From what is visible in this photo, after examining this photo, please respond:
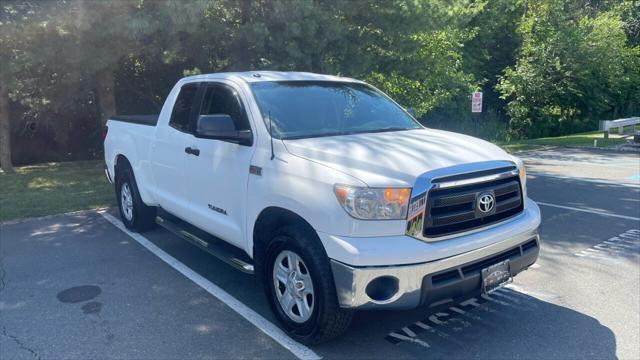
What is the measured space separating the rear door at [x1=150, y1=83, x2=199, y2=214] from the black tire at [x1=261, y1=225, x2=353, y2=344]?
1863 millimetres

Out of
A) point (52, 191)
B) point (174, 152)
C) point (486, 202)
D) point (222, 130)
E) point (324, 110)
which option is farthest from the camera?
point (52, 191)

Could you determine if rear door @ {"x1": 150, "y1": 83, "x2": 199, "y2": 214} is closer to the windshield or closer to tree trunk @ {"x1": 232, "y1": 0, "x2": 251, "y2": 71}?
the windshield

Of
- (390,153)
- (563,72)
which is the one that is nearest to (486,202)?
(390,153)

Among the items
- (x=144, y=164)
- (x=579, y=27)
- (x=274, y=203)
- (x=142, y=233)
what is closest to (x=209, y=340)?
(x=274, y=203)

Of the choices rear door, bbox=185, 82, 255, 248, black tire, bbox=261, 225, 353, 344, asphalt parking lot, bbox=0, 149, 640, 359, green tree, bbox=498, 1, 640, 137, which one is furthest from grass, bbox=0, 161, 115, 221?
green tree, bbox=498, 1, 640, 137

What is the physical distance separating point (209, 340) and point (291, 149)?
159 centimetres

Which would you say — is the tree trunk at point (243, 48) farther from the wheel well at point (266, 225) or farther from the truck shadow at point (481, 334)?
the truck shadow at point (481, 334)

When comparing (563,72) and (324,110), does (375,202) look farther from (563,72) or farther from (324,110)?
(563,72)

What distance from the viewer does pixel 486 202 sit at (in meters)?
3.81

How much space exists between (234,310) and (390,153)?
1965mm

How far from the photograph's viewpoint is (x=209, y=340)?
160 inches

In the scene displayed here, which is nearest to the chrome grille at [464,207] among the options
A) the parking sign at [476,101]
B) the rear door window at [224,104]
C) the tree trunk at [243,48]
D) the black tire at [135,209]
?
the rear door window at [224,104]

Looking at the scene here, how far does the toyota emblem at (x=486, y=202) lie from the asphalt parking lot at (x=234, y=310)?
101 centimetres

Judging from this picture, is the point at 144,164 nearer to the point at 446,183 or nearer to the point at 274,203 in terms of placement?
the point at 274,203
